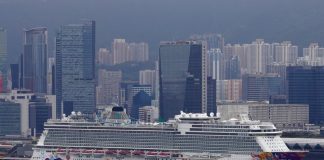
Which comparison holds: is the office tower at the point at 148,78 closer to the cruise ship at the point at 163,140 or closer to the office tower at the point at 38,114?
the office tower at the point at 38,114

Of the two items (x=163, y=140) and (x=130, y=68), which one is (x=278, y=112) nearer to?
(x=130, y=68)

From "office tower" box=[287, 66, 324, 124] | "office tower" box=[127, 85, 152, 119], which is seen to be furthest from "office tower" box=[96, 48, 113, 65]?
"office tower" box=[287, 66, 324, 124]

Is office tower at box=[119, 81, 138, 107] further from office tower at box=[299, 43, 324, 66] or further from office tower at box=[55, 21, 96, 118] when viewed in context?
office tower at box=[299, 43, 324, 66]

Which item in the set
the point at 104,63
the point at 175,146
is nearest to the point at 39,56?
the point at 104,63

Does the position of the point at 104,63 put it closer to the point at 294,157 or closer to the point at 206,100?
the point at 206,100

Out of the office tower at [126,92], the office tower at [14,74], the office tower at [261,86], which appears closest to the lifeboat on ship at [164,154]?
the office tower at [126,92]
